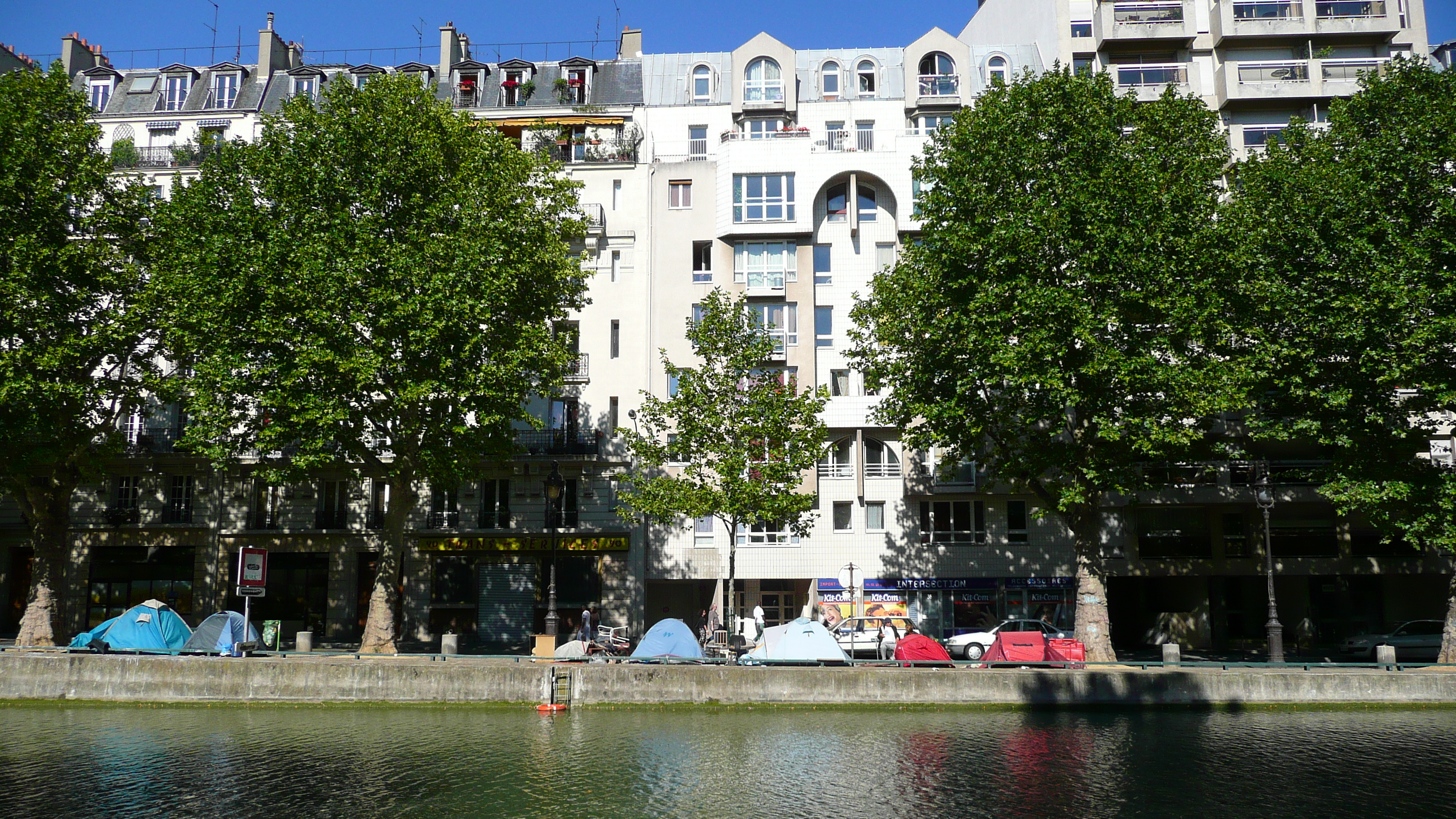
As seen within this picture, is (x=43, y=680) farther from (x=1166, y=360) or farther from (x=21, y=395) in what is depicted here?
(x=1166, y=360)

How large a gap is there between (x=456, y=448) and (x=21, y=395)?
41.1ft

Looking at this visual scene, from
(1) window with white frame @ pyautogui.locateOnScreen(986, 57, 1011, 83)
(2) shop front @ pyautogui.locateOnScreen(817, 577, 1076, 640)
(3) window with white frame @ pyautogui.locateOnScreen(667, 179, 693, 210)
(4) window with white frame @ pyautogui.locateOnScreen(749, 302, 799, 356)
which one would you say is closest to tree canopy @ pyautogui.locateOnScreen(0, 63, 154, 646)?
(3) window with white frame @ pyautogui.locateOnScreen(667, 179, 693, 210)

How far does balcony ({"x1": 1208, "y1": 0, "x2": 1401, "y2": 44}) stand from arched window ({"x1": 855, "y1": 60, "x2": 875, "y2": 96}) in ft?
50.5

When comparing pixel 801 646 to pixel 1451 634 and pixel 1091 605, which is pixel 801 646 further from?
pixel 1451 634

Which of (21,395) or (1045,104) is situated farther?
(1045,104)

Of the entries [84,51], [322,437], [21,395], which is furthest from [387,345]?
[84,51]

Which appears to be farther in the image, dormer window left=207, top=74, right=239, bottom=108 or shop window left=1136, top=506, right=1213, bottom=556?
dormer window left=207, top=74, right=239, bottom=108

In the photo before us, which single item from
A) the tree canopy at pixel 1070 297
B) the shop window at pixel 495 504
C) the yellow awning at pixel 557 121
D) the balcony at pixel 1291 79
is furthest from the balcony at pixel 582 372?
the balcony at pixel 1291 79

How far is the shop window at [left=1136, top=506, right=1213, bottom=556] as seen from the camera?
41.3 metres

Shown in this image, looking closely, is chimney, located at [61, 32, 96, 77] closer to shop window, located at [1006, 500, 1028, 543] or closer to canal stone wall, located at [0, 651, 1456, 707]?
canal stone wall, located at [0, 651, 1456, 707]

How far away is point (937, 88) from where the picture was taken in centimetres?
4638

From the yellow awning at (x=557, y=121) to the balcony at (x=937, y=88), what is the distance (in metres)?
13.5

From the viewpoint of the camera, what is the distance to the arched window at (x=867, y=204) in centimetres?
4466

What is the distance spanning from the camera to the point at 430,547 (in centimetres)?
4138
